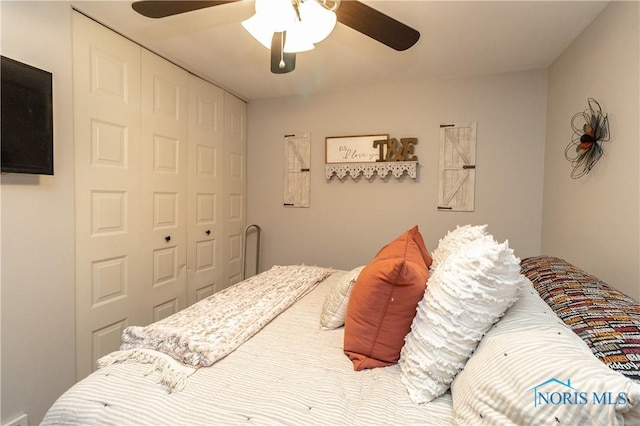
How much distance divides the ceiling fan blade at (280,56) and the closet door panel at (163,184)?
1.19 m

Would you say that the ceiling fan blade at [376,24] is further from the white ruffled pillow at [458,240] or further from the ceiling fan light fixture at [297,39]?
the white ruffled pillow at [458,240]

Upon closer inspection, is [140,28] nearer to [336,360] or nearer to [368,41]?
[368,41]

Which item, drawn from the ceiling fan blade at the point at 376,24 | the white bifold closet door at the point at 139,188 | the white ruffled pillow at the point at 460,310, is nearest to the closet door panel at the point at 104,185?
the white bifold closet door at the point at 139,188

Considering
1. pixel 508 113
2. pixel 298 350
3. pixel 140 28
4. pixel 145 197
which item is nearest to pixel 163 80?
pixel 140 28

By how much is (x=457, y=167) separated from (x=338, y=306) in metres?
1.83

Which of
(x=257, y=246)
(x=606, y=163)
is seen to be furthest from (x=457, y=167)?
(x=257, y=246)

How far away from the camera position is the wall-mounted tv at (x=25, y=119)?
4.43ft

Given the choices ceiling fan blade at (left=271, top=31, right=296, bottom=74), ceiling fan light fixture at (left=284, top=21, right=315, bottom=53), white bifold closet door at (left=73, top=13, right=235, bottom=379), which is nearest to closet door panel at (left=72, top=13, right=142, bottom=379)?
white bifold closet door at (left=73, top=13, right=235, bottom=379)

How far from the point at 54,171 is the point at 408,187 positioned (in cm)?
254

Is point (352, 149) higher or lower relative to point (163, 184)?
higher

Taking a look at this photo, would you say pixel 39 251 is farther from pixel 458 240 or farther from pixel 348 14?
pixel 458 240

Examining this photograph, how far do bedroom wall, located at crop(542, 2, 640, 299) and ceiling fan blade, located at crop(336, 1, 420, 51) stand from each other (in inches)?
40.7

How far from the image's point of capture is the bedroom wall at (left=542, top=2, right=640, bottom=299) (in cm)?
131

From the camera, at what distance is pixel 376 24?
125 centimetres
